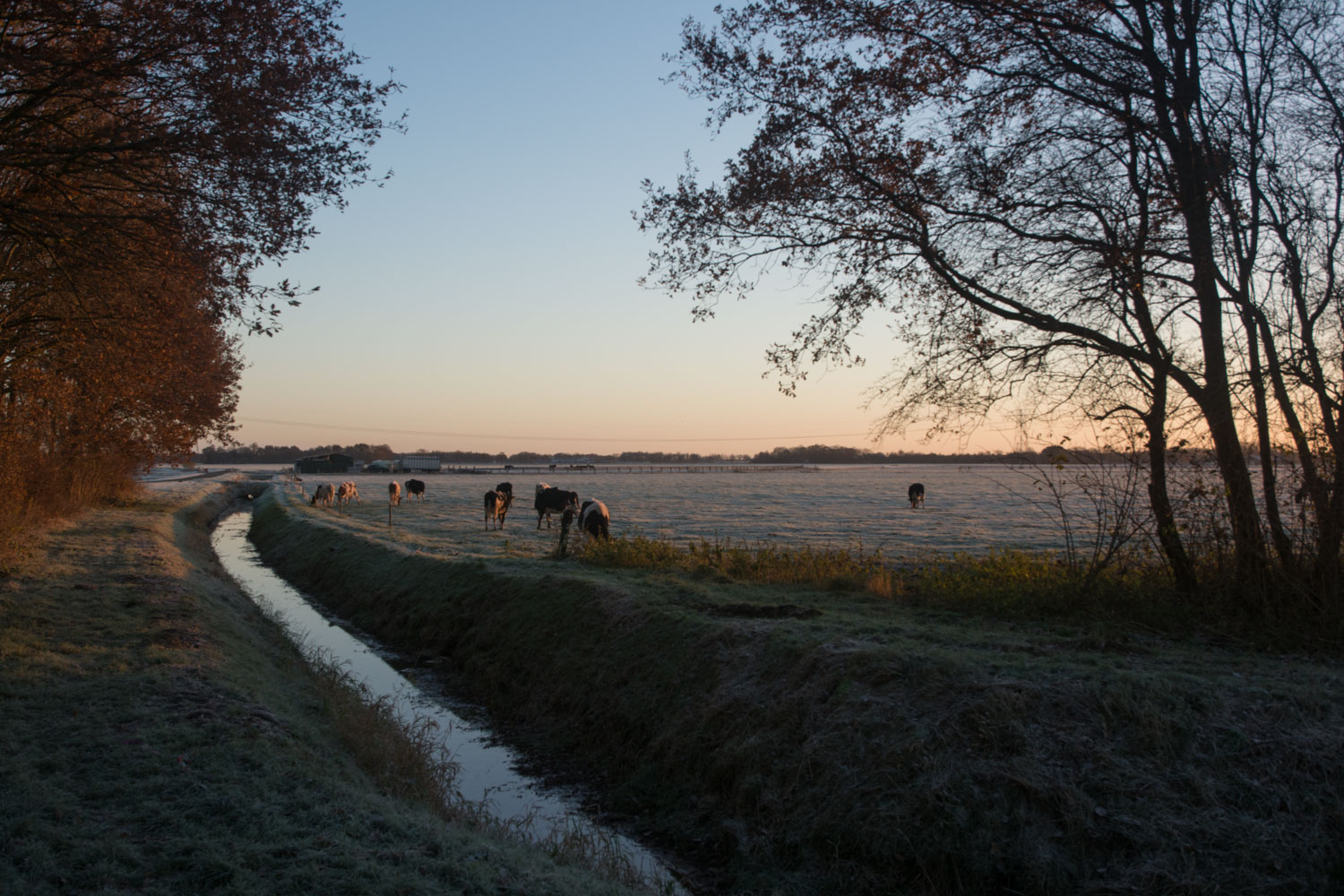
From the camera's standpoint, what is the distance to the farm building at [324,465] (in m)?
123

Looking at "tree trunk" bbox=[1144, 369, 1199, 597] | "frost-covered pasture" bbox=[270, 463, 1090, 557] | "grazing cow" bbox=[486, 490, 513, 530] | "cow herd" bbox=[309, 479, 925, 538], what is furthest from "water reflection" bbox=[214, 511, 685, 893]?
"grazing cow" bbox=[486, 490, 513, 530]

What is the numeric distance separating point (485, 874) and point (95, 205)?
10.3m

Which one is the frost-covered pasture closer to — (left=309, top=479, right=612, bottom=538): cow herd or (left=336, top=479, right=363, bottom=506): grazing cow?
(left=309, top=479, right=612, bottom=538): cow herd

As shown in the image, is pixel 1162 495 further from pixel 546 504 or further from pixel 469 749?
→ pixel 546 504

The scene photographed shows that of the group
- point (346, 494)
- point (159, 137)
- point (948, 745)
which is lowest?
point (346, 494)

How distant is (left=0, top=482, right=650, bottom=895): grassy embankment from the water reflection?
58 cm

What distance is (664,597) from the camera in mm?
13617

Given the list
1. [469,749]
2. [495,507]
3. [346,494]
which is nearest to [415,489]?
[346,494]

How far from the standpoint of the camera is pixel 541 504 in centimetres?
3588

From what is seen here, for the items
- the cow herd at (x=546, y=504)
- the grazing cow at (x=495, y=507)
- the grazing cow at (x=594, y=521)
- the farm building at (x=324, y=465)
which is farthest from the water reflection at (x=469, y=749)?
the farm building at (x=324, y=465)

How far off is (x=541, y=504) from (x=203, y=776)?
2934cm

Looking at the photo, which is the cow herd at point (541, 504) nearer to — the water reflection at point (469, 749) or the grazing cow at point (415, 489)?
the grazing cow at point (415, 489)

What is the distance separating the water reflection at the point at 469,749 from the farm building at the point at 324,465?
361ft

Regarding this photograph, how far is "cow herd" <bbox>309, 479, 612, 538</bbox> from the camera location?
24.0 m
